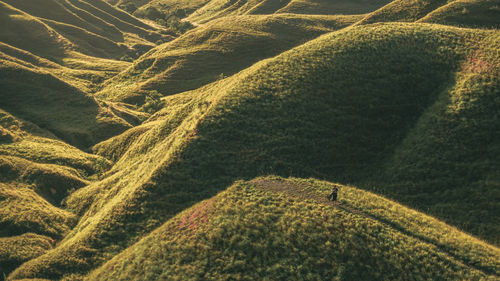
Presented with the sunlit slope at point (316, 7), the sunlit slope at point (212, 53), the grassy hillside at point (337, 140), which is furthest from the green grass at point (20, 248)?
the sunlit slope at point (316, 7)

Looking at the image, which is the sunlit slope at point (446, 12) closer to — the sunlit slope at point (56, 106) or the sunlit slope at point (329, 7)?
the sunlit slope at point (329, 7)

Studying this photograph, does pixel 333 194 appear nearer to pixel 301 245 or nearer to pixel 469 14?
pixel 301 245

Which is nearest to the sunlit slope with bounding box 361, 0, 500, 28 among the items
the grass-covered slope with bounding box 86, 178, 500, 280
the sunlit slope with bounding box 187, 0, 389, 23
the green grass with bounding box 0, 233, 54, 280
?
the grass-covered slope with bounding box 86, 178, 500, 280

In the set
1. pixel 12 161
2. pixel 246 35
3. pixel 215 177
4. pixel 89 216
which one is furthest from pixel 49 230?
pixel 246 35

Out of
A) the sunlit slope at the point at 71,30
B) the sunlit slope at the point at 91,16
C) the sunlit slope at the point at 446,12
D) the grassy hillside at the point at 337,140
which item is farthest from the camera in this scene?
the sunlit slope at the point at 91,16

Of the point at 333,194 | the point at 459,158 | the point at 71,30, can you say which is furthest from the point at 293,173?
the point at 71,30

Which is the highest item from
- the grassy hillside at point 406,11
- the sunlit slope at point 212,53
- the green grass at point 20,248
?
the grassy hillside at point 406,11

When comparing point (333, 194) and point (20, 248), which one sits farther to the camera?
point (20, 248)
